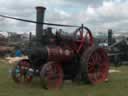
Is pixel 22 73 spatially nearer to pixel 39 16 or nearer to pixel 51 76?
pixel 51 76

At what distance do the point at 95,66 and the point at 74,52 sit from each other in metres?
1.04

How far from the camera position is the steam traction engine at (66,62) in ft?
36.7

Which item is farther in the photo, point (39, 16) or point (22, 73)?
point (22, 73)

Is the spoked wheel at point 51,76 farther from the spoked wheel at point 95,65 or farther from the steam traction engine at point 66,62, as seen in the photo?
the spoked wheel at point 95,65

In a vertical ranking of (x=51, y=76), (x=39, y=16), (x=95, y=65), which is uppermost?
(x=39, y=16)

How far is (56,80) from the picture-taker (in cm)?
1120

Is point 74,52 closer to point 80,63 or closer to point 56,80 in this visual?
point 80,63

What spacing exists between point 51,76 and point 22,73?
5.48 feet

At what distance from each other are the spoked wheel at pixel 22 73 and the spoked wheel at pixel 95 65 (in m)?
1.92

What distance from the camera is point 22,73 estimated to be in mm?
12273

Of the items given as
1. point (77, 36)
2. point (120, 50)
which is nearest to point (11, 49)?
point (120, 50)

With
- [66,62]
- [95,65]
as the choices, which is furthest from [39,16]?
[95,65]

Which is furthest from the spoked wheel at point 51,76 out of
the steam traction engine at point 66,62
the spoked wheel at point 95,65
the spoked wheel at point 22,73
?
the spoked wheel at point 22,73

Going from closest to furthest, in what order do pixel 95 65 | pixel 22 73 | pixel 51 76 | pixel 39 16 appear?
1. pixel 51 76
2. pixel 39 16
3. pixel 22 73
4. pixel 95 65
